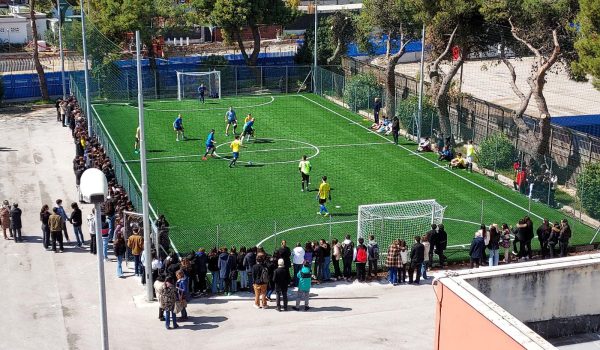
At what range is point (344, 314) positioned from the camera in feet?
74.9

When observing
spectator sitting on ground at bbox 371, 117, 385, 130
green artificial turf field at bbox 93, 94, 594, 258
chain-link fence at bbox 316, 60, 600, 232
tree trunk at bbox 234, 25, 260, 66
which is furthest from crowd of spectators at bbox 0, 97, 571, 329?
tree trunk at bbox 234, 25, 260, 66

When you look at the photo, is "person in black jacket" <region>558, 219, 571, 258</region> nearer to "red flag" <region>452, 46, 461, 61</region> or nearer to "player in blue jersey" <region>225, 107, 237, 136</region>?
"player in blue jersey" <region>225, 107, 237, 136</region>

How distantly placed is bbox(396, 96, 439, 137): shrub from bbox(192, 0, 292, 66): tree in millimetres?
14954

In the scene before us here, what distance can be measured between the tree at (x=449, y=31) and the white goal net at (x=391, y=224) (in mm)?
13537

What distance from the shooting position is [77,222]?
27219 millimetres

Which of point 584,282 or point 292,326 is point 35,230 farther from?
point 584,282

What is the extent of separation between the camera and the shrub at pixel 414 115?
41.2 metres

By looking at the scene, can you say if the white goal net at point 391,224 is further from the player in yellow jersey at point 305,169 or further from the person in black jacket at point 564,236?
the player in yellow jersey at point 305,169

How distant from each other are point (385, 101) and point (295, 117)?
4.87 metres

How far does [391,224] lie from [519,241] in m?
3.92

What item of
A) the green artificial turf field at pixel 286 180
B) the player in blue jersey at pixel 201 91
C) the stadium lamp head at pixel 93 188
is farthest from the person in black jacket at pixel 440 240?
the player in blue jersey at pixel 201 91

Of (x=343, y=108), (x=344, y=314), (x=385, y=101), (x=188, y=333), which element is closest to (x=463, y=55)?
(x=385, y=101)

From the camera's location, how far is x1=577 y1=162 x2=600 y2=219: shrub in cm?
3000

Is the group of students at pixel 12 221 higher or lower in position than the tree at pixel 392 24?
lower
